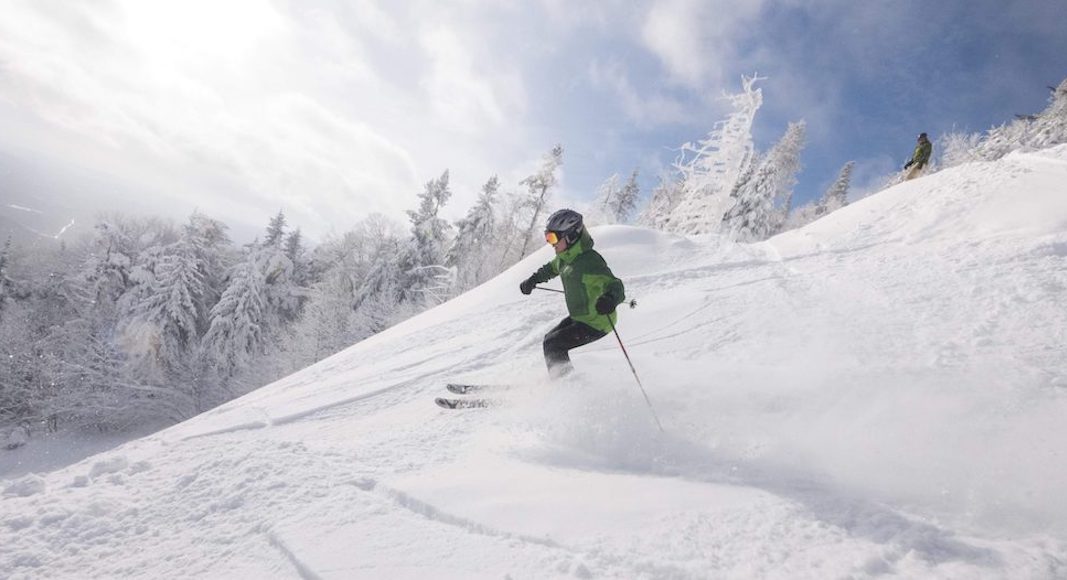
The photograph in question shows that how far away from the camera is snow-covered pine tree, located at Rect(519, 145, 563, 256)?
3303 centimetres

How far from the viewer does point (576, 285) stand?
17.1ft

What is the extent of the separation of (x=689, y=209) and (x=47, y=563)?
30.2 meters

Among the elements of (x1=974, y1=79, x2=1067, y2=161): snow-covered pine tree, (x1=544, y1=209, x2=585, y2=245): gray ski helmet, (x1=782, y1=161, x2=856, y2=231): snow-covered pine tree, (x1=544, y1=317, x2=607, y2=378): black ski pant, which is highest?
(x1=782, y1=161, x2=856, y2=231): snow-covered pine tree

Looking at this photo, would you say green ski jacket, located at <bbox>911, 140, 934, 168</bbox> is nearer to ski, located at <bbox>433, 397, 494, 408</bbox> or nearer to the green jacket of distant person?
the green jacket of distant person

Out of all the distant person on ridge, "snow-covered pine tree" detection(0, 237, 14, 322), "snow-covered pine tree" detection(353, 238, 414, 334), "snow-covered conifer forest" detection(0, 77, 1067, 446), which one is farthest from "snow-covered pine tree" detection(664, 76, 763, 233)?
"snow-covered pine tree" detection(0, 237, 14, 322)

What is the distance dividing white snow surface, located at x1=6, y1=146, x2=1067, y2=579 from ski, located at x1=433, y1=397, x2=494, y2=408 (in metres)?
0.15

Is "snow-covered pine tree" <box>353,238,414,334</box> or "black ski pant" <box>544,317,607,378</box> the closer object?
"black ski pant" <box>544,317,607,378</box>

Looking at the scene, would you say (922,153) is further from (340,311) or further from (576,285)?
(340,311)

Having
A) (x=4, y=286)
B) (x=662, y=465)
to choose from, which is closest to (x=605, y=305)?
(x=662, y=465)

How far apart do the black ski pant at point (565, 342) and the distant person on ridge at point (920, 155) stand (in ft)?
57.6

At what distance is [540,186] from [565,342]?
96.0 feet

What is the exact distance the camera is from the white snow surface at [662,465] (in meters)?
2.42

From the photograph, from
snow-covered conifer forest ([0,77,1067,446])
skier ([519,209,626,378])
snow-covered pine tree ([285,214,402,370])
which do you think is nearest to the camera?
skier ([519,209,626,378])

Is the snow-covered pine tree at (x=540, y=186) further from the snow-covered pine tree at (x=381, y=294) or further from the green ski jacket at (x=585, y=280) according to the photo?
the green ski jacket at (x=585, y=280)
